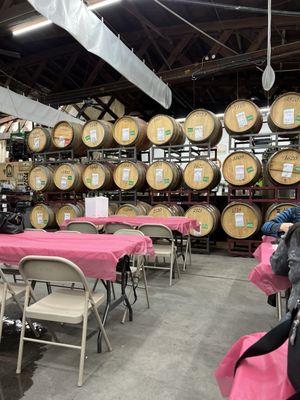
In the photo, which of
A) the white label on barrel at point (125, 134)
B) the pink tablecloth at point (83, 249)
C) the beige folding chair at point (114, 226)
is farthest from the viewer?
the white label on barrel at point (125, 134)

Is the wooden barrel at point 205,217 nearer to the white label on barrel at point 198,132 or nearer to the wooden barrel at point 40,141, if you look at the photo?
the white label on barrel at point 198,132

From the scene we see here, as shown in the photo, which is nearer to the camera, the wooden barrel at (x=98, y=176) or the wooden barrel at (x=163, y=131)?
the wooden barrel at (x=163, y=131)

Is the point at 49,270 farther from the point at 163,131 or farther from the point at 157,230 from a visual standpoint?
the point at 163,131

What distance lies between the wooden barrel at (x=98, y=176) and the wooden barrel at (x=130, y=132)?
626mm

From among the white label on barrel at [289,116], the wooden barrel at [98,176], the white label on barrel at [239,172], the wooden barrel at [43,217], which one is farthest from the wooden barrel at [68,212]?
the white label on barrel at [289,116]

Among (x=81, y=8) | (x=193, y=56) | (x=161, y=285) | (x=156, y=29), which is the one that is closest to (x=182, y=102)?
(x=193, y=56)

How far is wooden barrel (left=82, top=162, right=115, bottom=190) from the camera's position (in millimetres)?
6781

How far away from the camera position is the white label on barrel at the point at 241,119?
18.6 ft

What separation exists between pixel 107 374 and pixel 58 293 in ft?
2.27

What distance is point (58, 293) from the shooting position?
2.48 m

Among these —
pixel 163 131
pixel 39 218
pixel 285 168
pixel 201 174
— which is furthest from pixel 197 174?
pixel 39 218

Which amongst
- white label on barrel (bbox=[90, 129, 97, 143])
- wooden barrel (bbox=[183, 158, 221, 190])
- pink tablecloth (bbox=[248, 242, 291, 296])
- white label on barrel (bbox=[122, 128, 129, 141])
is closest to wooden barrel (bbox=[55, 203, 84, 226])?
white label on barrel (bbox=[90, 129, 97, 143])

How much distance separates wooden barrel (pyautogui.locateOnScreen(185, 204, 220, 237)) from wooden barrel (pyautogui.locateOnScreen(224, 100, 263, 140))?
146 centimetres

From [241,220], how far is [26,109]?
530cm
